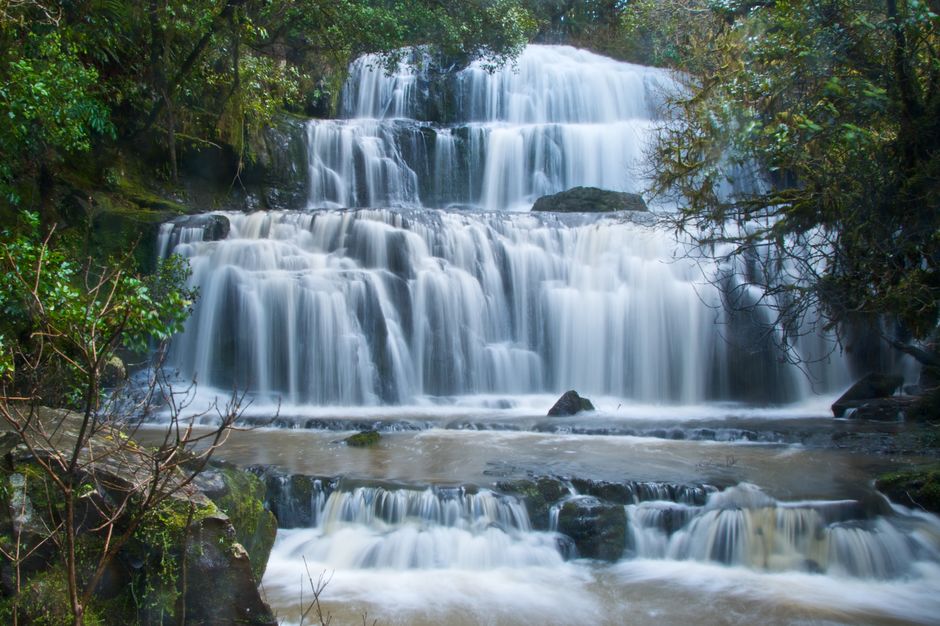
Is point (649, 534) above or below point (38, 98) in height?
below

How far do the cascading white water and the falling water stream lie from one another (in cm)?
7

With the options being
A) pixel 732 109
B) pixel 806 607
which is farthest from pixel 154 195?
pixel 806 607

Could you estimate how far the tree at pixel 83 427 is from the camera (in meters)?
2.97

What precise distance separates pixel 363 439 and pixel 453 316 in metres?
4.86

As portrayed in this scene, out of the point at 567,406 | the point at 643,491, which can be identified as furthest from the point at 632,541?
the point at 567,406

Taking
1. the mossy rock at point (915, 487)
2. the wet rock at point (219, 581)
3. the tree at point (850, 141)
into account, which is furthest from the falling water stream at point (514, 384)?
the tree at point (850, 141)

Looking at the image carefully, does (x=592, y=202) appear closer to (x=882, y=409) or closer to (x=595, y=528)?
(x=882, y=409)

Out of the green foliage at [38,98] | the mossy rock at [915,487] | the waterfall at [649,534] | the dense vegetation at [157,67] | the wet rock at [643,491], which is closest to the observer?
the waterfall at [649,534]

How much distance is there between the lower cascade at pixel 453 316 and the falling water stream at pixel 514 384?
0.04 meters

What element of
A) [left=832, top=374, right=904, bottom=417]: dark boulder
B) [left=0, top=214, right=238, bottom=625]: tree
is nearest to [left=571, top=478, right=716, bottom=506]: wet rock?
[left=0, top=214, right=238, bottom=625]: tree

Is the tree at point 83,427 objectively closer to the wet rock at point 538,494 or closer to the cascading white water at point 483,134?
the wet rock at point 538,494

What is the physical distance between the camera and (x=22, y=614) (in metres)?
4.08

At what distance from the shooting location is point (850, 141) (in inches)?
265

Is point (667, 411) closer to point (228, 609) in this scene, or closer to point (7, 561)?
point (228, 609)
